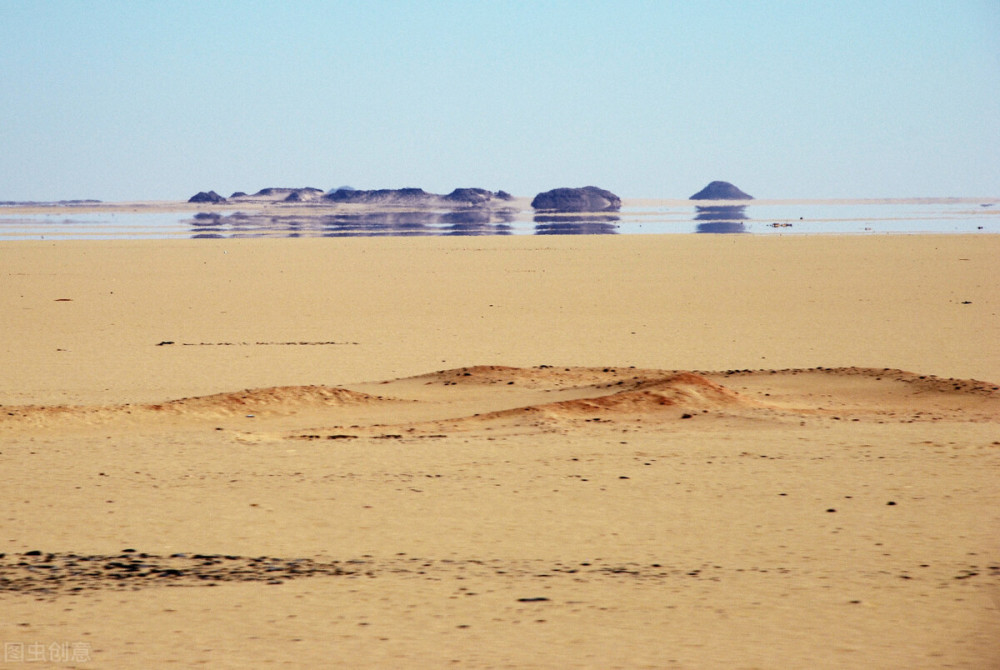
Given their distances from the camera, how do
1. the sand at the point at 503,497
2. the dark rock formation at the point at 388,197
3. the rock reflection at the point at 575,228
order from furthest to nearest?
the dark rock formation at the point at 388,197
the rock reflection at the point at 575,228
the sand at the point at 503,497

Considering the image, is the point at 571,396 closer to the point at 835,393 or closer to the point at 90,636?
the point at 835,393

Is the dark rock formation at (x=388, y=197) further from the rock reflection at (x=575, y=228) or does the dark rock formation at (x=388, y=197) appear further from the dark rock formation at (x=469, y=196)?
the rock reflection at (x=575, y=228)

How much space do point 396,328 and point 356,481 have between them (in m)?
13.1

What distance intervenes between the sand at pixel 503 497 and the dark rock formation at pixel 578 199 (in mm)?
139726

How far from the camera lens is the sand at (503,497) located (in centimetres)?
574

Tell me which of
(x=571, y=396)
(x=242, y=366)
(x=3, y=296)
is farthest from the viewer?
(x=3, y=296)

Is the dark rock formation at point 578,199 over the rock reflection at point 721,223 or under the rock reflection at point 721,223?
over

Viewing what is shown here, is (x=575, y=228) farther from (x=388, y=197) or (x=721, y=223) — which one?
(x=388, y=197)

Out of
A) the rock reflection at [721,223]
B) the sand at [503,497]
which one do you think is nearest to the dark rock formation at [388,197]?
the rock reflection at [721,223]

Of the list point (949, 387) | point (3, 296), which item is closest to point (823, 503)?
point (949, 387)

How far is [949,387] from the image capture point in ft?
43.4

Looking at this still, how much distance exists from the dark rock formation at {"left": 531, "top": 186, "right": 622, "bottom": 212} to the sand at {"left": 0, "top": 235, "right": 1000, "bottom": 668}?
13973 centimetres

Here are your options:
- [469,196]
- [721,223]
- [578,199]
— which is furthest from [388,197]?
[721,223]

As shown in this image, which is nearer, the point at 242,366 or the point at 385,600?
the point at 385,600
